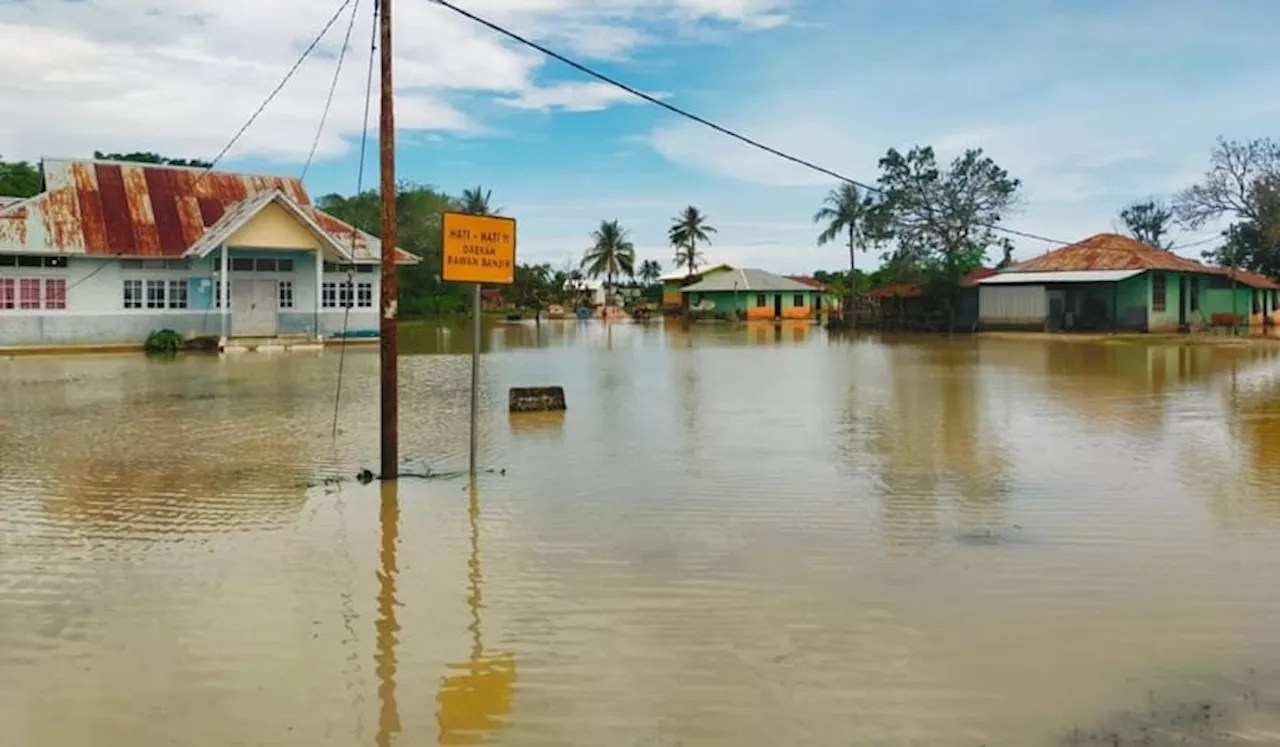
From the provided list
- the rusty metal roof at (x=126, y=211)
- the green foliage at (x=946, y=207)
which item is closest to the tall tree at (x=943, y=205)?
the green foliage at (x=946, y=207)

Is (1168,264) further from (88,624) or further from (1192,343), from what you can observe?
(88,624)

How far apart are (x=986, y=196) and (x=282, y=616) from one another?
58393 millimetres

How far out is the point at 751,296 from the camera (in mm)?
76938

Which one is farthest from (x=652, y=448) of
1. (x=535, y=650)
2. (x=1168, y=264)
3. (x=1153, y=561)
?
(x=1168, y=264)

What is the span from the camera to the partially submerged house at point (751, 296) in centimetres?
7638

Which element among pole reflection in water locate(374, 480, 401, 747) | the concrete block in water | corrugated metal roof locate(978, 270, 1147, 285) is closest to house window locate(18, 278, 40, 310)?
the concrete block in water

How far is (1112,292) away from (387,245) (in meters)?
43.0

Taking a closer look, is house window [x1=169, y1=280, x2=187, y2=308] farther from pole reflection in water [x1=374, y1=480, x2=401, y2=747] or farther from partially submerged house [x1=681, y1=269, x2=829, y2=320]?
partially submerged house [x1=681, y1=269, x2=829, y2=320]

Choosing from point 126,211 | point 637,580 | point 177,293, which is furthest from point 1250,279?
point 637,580

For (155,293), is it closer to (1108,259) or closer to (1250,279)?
(1108,259)

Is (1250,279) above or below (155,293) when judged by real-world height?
above

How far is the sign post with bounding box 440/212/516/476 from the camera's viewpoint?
10453 millimetres

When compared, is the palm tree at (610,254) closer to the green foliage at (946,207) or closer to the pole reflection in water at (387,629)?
the green foliage at (946,207)

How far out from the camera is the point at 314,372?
2452cm
